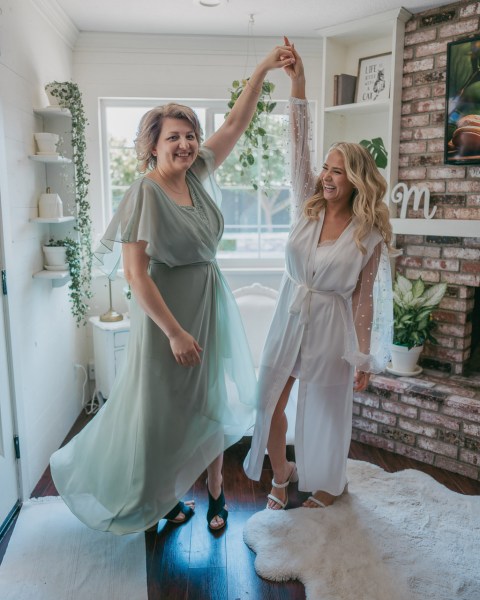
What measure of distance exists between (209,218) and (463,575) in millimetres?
1639

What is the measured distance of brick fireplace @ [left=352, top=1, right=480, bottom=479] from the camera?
9.34 ft

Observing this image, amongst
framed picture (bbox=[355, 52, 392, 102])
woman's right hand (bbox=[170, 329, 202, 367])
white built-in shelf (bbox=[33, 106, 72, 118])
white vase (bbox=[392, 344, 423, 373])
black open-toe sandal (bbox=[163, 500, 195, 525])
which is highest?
framed picture (bbox=[355, 52, 392, 102])

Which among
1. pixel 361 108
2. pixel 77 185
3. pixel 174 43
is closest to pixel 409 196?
pixel 361 108

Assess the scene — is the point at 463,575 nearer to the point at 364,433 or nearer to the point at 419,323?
the point at 364,433

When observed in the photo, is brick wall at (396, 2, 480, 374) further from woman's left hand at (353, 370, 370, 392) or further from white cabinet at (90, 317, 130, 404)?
white cabinet at (90, 317, 130, 404)

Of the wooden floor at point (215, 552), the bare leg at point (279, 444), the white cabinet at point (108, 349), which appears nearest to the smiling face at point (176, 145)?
the bare leg at point (279, 444)

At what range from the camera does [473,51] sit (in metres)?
2.83

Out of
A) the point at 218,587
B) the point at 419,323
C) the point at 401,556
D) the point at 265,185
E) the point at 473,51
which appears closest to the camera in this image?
the point at 218,587

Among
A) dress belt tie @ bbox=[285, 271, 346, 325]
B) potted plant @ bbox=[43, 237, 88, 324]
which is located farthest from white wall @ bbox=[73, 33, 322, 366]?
dress belt tie @ bbox=[285, 271, 346, 325]

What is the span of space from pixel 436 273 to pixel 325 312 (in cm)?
133

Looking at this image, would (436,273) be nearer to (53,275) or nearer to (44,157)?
(53,275)

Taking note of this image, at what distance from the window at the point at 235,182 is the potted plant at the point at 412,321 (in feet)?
3.92

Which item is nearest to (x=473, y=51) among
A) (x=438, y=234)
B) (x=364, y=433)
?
(x=438, y=234)

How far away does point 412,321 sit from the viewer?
3035 millimetres
